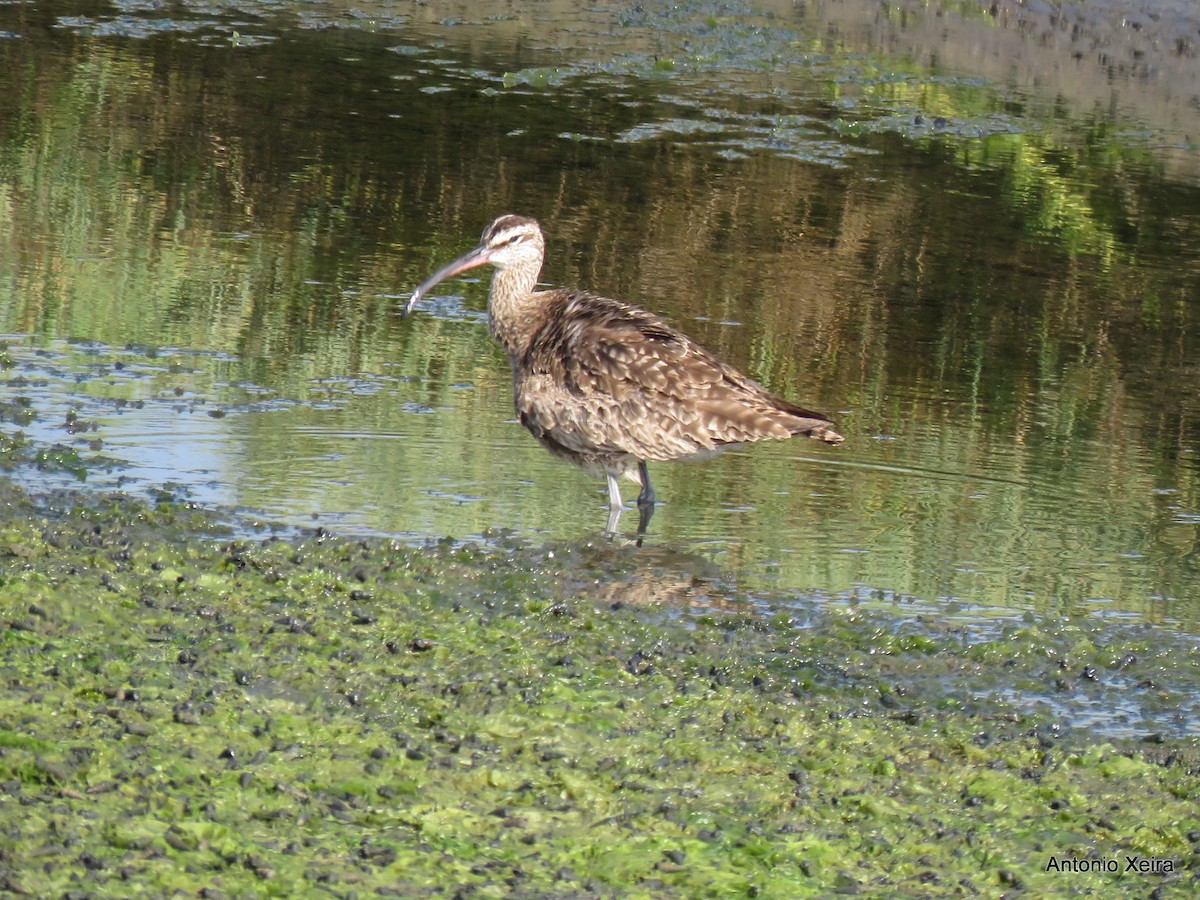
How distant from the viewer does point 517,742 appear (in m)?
5.67

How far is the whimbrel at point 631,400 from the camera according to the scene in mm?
8727

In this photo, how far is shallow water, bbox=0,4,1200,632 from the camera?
865cm

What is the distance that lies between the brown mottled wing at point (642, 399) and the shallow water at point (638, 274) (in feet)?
1.17

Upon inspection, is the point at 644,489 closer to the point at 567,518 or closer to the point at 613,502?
the point at 613,502

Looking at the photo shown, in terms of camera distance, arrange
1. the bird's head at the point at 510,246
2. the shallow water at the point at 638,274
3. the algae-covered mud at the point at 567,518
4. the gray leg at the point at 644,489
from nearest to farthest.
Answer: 1. the algae-covered mud at the point at 567,518
2. the shallow water at the point at 638,274
3. the gray leg at the point at 644,489
4. the bird's head at the point at 510,246

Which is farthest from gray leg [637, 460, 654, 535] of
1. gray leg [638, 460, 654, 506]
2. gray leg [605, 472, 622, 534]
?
gray leg [605, 472, 622, 534]

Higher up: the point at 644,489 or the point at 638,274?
the point at 638,274

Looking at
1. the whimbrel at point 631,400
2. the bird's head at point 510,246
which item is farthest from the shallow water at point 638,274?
the bird's head at point 510,246

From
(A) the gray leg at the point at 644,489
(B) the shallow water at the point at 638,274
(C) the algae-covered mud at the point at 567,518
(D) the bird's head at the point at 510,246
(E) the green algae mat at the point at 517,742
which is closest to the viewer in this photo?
(E) the green algae mat at the point at 517,742

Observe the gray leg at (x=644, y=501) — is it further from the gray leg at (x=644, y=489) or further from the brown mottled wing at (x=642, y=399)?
the brown mottled wing at (x=642, y=399)

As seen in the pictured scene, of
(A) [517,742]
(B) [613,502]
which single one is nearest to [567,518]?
(B) [613,502]

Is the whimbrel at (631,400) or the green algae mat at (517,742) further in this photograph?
the whimbrel at (631,400)

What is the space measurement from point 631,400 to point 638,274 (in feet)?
15.4

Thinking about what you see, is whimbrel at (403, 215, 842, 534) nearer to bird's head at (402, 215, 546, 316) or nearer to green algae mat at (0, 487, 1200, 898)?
bird's head at (402, 215, 546, 316)
